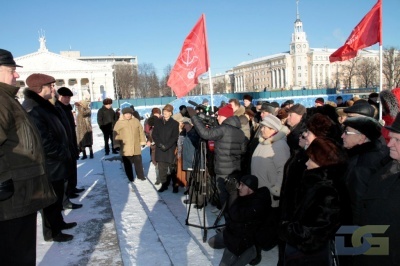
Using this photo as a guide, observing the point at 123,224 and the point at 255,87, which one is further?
the point at 255,87

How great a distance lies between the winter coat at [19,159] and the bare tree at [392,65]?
61.8 metres

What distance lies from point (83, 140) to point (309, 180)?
836cm

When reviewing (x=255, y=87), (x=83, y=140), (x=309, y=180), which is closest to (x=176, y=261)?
(x=309, y=180)

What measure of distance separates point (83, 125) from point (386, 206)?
861cm

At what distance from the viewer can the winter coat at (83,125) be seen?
358 inches

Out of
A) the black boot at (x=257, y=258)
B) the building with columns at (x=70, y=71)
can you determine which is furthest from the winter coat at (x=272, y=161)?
the building with columns at (x=70, y=71)

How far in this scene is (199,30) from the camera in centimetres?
543

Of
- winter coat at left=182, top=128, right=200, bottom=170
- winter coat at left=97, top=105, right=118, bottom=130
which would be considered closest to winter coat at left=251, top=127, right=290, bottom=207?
winter coat at left=182, top=128, right=200, bottom=170

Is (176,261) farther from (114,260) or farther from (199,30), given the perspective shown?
(199,30)

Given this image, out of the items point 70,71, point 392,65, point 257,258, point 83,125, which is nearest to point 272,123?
point 257,258

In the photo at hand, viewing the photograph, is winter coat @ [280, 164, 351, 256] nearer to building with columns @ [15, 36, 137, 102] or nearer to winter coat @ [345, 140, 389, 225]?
winter coat @ [345, 140, 389, 225]

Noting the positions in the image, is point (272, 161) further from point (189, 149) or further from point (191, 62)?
point (191, 62)

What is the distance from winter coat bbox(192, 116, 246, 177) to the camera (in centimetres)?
407

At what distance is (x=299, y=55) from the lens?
106250 mm
